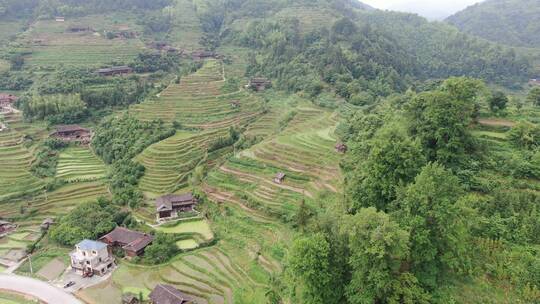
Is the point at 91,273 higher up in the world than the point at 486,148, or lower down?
lower down

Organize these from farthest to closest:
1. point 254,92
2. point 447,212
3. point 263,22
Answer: point 263,22 → point 254,92 → point 447,212

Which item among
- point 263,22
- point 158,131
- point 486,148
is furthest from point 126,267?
point 263,22

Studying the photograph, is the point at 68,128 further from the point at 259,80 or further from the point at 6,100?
the point at 259,80

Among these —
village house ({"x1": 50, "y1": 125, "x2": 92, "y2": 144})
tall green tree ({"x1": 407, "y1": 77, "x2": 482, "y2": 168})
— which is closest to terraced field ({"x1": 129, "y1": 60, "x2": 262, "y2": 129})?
village house ({"x1": 50, "y1": 125, "x2": 92, "y2": 144})

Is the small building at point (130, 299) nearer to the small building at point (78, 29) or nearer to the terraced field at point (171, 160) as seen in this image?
the terraced field at point (171, 160)

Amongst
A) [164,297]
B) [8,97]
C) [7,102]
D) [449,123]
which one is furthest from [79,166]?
[449,123]

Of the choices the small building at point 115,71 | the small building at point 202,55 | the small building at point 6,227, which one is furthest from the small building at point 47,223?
the small building at point 202,55

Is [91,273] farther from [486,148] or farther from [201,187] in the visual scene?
[486,148]
